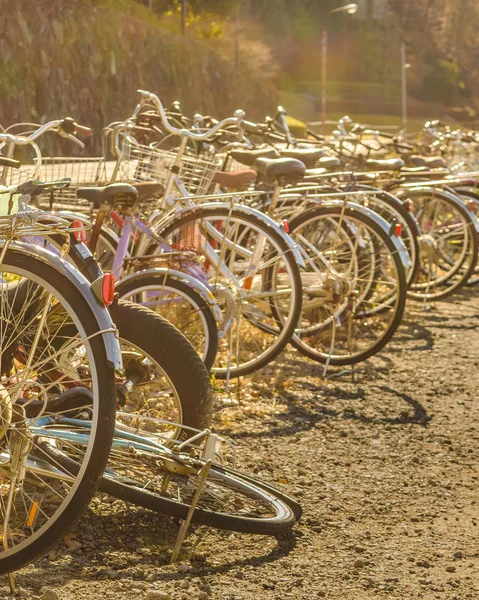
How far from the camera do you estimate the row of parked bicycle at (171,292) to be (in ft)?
11.4

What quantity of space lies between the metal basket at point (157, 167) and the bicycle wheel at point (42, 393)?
2.69 m

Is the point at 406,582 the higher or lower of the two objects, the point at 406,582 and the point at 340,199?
the lower

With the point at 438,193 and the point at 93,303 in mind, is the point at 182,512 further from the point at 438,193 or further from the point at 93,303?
the point at 438,193

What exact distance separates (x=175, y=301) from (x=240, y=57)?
146 ft

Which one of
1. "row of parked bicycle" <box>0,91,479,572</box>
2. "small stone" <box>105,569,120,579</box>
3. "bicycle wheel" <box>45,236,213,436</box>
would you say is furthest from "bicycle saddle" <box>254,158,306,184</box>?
"small stone" <box>105,569,120,579</box>

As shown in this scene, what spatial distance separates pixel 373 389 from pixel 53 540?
3.49 m

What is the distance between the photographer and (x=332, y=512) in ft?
14.7

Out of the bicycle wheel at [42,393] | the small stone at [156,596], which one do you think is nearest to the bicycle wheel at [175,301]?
the bicycle wheel at [42,393]

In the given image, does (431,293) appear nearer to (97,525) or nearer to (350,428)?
(350,428)

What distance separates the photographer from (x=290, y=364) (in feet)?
23.4

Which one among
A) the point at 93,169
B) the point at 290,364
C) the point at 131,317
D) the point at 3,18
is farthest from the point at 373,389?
the point at 3,18

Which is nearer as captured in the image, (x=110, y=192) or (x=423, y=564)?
(x=423, y=564)

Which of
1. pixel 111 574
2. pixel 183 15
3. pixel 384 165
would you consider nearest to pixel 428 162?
pixel 384 165

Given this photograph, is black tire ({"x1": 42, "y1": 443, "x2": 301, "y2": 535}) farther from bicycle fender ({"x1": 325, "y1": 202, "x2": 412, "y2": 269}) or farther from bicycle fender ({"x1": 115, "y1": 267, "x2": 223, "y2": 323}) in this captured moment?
bicycle fender ({"x1": 325, "y1": 202, "x2": 412, "y2": 269})
